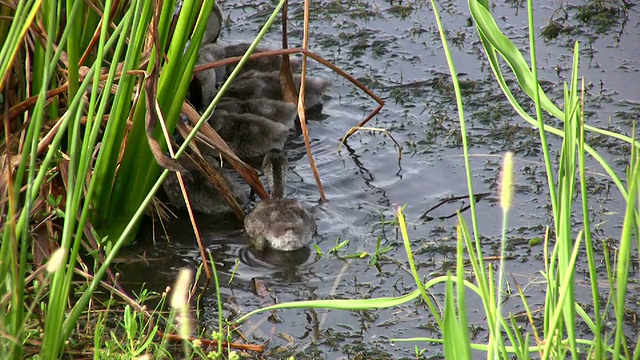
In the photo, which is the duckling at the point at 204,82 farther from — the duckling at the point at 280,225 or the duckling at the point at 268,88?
the duckling at the point at 280,225

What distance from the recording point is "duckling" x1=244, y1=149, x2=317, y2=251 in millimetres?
3824

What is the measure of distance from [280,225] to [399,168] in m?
0.99

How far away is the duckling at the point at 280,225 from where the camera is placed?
3.82 metres

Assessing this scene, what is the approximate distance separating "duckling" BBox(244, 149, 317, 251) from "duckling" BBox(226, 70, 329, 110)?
122 centimetres

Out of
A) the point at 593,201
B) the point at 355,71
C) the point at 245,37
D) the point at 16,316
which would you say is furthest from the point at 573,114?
the point at 245,37

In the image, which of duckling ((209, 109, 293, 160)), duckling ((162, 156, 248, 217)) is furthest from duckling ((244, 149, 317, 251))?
duckling ((209, 109, 293, 160))

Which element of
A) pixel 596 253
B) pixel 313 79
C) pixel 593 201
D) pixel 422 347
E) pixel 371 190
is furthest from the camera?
pixel 313 79

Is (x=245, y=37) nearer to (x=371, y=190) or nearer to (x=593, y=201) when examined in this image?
(x=371, y=190)

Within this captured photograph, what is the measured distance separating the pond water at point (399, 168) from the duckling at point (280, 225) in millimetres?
67

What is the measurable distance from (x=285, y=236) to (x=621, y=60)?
281cm

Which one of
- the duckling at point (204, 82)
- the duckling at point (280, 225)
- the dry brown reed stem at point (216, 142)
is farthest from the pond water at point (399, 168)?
the duckling at point (204, 82)

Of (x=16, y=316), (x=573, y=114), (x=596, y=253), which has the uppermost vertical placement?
(x=573, y=114)

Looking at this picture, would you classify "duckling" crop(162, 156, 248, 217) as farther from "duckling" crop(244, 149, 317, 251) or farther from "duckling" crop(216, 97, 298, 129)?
"duckling" crop(216, 97, 298, 129)

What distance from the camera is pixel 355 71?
557 cm
